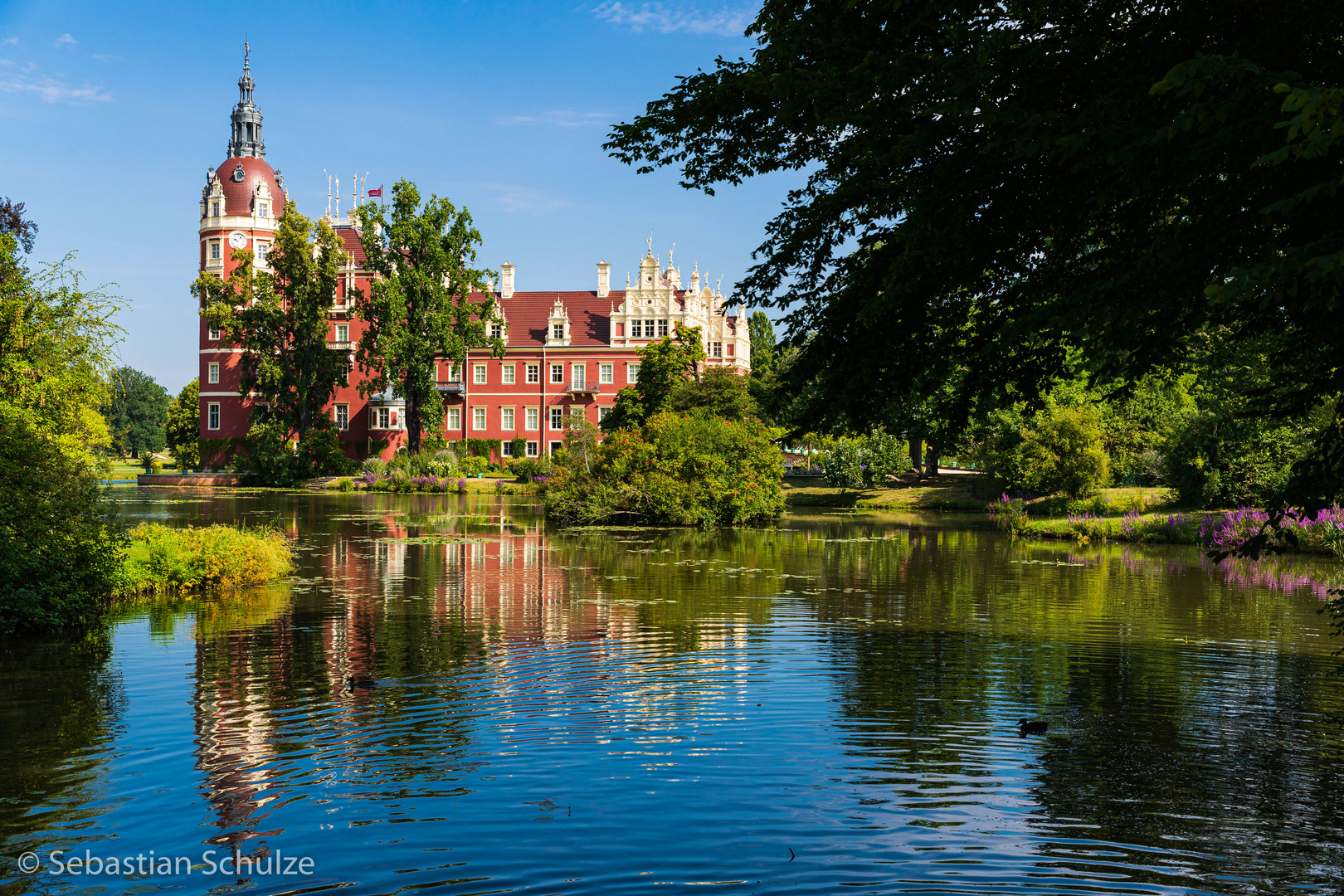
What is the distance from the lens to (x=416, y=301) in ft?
197

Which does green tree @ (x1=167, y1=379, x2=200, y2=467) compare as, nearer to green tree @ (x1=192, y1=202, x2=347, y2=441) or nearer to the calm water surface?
green tree @ (x1=192, y1=202, x2=347, y2=441)

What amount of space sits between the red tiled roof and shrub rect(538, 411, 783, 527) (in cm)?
4081

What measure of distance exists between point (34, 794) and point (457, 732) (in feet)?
10.6

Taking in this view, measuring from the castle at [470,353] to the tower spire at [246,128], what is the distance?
7 centimetres

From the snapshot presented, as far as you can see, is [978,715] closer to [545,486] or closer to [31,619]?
[31,619]

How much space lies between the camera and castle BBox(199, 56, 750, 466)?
66.9 metres

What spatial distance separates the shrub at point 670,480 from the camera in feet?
119

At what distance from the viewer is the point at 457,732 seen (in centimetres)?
902

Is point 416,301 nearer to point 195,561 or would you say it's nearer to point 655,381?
point 655,381

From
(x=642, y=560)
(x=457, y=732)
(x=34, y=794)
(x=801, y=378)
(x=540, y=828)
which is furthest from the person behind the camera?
(x=642, y=560)

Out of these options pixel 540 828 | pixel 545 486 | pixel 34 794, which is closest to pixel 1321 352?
pixel 540 828

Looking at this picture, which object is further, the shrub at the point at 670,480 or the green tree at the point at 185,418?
the green tree at the point at 185,418

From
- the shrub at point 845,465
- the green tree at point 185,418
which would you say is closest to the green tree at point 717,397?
the shrub at point 845,465

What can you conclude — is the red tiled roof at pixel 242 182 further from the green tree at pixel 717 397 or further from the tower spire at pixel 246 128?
the green tree at pixel 717 397
